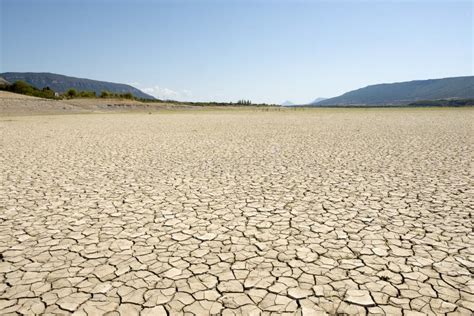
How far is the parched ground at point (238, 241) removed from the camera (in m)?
2.55

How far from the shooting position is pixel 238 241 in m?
3.62

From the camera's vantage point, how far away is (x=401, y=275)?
2859 mm

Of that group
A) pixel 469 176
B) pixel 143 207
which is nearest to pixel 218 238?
pixel 143 207

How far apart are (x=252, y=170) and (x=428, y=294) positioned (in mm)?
5153

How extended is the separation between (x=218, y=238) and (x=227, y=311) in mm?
1343

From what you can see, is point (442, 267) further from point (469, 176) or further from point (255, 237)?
point (469, 176)

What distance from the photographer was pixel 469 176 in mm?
6625

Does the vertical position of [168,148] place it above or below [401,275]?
above

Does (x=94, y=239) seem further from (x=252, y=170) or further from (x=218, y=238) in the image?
(x=252, y=170)

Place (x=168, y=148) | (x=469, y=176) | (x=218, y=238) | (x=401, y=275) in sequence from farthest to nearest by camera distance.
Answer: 1. (x=168, y=148)
2. (x=469, y=176)
3. (x=218, y=238)
4. (x=401, y=275)

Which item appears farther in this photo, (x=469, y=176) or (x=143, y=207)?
(x=469, y=176)

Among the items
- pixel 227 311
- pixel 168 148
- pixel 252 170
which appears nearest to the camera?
pixel 227 311

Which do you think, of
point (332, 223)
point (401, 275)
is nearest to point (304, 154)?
point (332, 223)

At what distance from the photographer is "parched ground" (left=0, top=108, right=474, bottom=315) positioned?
2547mm
